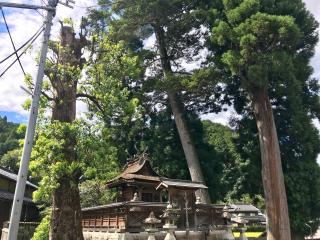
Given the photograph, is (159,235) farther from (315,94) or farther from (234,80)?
(315,94)

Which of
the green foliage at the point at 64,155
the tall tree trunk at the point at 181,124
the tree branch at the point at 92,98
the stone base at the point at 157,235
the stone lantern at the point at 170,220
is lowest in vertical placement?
the stone base at the point at 157,235

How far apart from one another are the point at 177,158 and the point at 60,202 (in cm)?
1536

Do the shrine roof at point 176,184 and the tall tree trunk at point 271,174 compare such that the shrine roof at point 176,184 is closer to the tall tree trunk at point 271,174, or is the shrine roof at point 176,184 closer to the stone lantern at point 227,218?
the stone lantern at point 227,218

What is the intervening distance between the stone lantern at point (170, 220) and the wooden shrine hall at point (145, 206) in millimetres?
279

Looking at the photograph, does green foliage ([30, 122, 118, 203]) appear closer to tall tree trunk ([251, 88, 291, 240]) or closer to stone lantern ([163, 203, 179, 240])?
stone lantern ([163, 203, 179, 240])

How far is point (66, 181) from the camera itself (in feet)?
30.2

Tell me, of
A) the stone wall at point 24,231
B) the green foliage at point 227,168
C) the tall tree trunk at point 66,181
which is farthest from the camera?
the green foliage at point 227,168

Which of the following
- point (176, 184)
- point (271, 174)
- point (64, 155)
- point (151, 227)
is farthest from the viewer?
point (271, 174)

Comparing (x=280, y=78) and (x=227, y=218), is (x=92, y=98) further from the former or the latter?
(x=280, y=78)

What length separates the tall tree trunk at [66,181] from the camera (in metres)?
9.08

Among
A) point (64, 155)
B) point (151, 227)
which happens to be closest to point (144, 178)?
point (151, 227)

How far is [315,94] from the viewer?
20.7m

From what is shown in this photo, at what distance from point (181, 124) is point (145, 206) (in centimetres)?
837

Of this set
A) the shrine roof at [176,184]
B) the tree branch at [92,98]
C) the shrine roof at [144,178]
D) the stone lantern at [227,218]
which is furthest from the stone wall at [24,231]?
the tree branch at [92,98]
